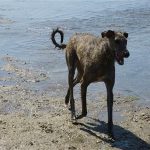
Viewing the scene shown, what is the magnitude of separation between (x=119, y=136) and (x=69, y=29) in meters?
13.3

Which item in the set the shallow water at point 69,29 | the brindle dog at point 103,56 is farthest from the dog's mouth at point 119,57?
the shallow water at point 69,29

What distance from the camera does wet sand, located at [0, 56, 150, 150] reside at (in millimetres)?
8344

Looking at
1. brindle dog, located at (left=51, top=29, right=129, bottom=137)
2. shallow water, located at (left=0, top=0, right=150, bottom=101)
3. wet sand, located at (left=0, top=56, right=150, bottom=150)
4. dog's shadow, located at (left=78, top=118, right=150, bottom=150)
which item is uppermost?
brindle dog, located at (left=51, top=29, right=129, bottom=137)

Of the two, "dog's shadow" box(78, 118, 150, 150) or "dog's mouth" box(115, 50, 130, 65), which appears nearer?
"dog's mouth" box(115, 50, 130, 65)

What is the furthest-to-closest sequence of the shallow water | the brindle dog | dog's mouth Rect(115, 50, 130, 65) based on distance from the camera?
the shallow water
the brindle dog
dog's mouth Rect(115, 50, 130, 65)

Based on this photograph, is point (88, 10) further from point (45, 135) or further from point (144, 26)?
point (45, 135)

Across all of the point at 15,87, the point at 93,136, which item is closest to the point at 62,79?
the point at 15,87

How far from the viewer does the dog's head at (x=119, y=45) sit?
812 cm

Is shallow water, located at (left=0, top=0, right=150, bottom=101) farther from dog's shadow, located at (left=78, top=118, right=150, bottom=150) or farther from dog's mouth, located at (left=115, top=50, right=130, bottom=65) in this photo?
dog's mouth, located at (left=115, top=50, right=130, bottom=65)

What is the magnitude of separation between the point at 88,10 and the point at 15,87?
16.7 meters

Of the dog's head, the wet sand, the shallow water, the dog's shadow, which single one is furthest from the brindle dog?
the shallow water

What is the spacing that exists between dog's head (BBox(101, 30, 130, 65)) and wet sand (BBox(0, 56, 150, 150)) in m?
1.50

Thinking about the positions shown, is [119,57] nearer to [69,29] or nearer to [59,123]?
[59,123]

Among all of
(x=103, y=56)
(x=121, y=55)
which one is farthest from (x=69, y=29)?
(x=121, y=55)
